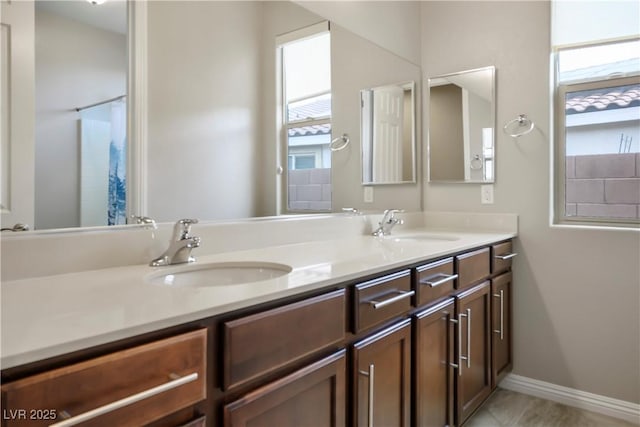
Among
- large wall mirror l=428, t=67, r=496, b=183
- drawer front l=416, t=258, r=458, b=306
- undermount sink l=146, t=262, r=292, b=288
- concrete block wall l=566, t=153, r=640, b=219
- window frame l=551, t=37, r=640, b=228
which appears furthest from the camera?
large wall mirror l=428, t=67, r=496, b=183

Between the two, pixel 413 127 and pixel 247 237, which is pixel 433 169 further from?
pixel 247 237

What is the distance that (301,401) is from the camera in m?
0.96

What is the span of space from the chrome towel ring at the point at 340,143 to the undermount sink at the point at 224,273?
3.05 ft

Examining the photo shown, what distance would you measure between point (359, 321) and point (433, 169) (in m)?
1.73

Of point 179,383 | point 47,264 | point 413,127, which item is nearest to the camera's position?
point 179,383

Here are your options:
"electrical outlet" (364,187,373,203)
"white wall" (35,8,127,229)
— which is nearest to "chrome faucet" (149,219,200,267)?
"white wall" (35,8,127,229)

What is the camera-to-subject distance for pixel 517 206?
2318 millimetres

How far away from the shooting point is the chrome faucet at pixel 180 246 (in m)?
1.21

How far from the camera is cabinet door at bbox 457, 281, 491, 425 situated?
1.70 metres

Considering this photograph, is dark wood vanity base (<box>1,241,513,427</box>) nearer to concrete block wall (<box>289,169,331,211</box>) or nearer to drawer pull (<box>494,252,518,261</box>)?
drawer pull (<box>494,252,518,261</box>)

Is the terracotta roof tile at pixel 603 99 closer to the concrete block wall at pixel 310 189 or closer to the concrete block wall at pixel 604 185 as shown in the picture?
the concrete block wall at pixel 604 185

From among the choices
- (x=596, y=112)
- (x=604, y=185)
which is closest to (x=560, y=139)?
(x=596, y=112)

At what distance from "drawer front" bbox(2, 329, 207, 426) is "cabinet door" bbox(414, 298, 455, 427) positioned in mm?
885

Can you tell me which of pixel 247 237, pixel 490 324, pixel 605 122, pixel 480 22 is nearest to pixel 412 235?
pixel 490 324
